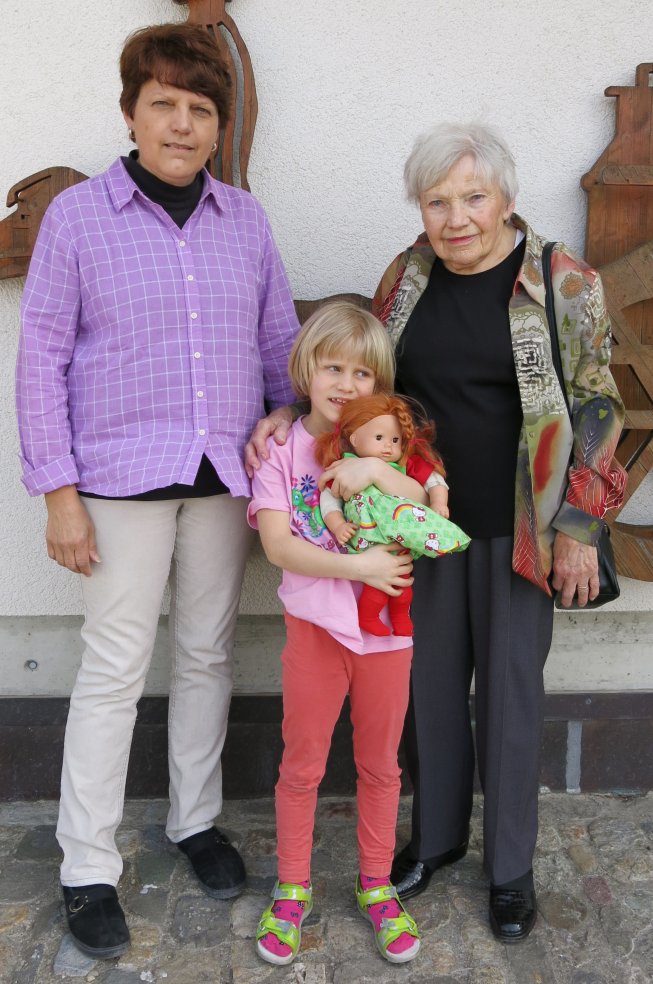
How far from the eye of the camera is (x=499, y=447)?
90.8 inches

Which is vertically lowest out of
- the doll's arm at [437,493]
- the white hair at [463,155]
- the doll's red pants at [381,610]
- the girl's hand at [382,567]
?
the doll's red pants at [381,610]

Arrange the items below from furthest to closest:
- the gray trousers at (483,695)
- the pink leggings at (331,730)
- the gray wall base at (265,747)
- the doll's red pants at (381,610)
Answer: the gray wall base at (265,747)
the gray trousers at (483,695)
the pink leggings at (331,730)
the doll's red pants at (381,610)

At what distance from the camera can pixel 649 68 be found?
2.79 metres

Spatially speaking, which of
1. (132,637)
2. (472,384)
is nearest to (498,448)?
(472,384)

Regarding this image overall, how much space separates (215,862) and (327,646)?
0.81 m

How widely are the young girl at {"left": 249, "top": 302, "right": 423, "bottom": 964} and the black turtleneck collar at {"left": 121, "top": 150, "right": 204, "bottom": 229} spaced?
43 cm

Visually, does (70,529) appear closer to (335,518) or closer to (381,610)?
(335,518)

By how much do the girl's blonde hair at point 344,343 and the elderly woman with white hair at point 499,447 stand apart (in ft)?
0.49

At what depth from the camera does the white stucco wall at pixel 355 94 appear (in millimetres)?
2801

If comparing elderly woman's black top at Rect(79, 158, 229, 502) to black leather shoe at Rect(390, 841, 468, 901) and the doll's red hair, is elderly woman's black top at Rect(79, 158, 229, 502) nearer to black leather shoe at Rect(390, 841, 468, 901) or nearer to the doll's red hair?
the doll's red hair

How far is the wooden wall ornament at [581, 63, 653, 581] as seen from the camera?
2.72 metres

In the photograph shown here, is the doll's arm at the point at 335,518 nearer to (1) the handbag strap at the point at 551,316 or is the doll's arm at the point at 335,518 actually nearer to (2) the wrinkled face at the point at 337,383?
(2) the wrinkled face at the point at 337,383

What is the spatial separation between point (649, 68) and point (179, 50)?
1.45 m

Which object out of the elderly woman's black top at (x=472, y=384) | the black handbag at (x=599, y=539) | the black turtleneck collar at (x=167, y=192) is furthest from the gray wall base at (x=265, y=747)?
the black turtleneck collar at (x=167, y=192)
